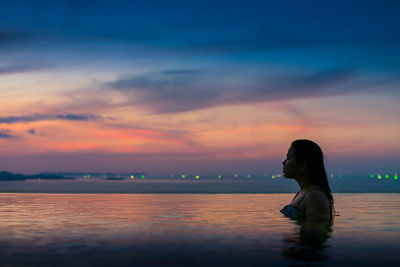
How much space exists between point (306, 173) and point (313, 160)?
340mm

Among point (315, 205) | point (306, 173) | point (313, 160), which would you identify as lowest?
point (315, 205)

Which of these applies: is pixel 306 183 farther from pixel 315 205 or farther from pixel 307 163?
pixel 315 205

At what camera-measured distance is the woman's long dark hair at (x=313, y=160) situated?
11.2 m

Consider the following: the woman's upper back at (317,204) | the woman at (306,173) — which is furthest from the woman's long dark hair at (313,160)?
the woman's upper back at (317,204)

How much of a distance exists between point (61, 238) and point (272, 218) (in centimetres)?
663

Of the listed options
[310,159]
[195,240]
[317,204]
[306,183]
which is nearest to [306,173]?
[306,183]

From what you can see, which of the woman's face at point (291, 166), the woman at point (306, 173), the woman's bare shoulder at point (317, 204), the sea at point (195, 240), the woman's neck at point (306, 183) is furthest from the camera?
the woman's face at point (291, 166)

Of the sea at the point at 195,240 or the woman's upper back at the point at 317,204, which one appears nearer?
the sea at the point at 195,240

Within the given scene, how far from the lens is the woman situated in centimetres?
1097

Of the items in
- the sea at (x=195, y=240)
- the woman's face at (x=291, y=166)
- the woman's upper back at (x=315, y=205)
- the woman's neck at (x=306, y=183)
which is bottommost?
the sea at (x=195, y=240)

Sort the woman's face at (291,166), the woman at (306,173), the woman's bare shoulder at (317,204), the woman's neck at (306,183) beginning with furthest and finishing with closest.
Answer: the woman's face at (291,166)
the woman's neck at (306,183)
the woman at (306,173)
the woman's bare shoulder at (317,204)

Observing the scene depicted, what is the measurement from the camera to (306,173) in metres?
11.3

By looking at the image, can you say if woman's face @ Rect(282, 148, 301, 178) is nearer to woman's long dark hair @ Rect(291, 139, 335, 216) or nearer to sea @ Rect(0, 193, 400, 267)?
woman's long dark hair @ Rect(291, 139, 335, 216)

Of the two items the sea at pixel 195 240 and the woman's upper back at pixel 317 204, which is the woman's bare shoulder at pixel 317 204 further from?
the sea at pixel 195 240
